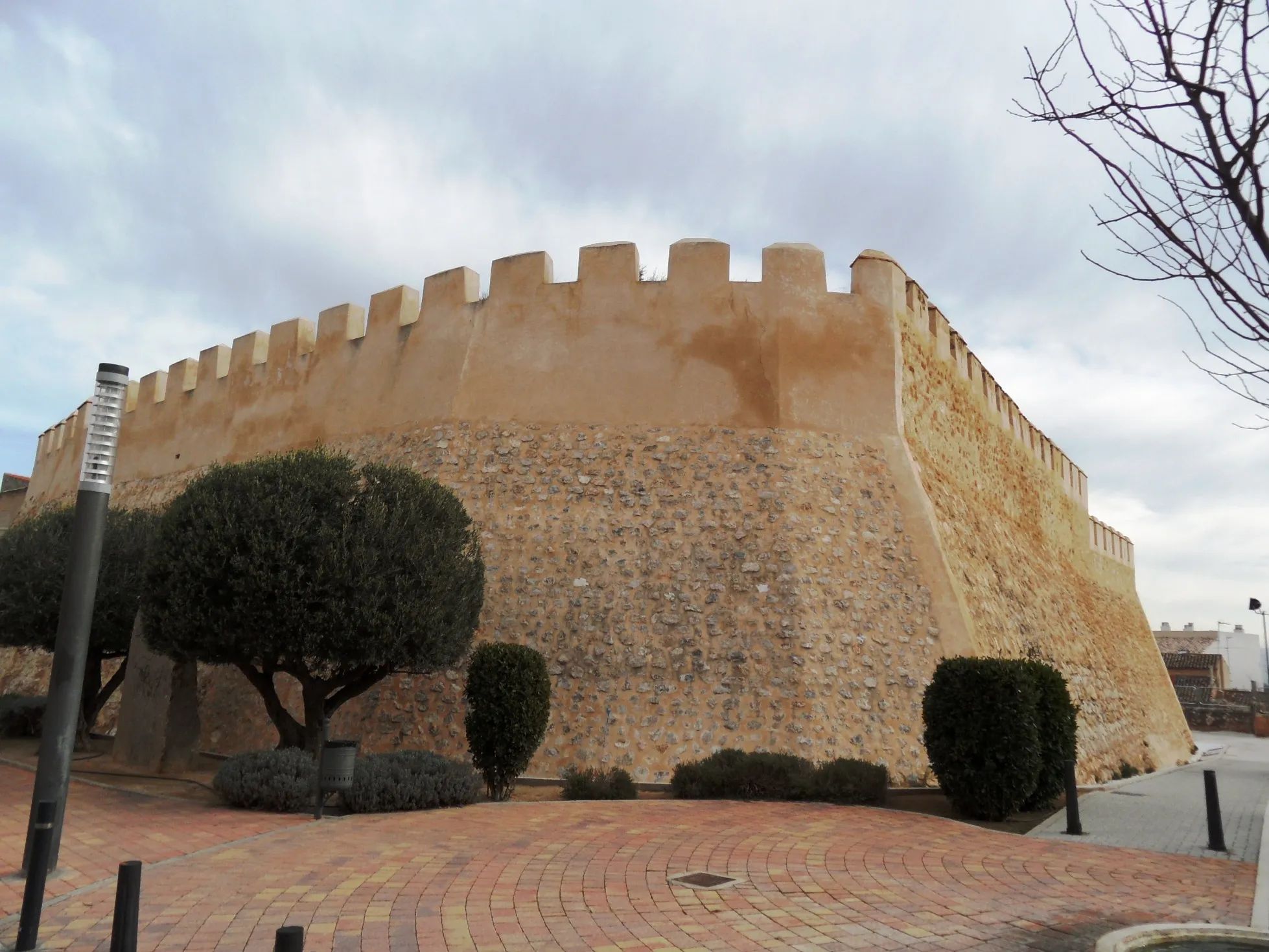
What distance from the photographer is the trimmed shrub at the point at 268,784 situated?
826 centimetres

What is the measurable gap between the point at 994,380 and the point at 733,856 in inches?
592

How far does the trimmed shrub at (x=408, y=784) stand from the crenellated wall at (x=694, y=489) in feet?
6.69

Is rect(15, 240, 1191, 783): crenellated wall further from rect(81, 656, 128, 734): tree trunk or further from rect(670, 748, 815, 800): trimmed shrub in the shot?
Answer: rect(81, 656, 128, 734): tree trunk

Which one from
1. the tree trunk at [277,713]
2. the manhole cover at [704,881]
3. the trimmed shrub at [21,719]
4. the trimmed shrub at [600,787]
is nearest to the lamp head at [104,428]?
the tree trunk at [277,713]

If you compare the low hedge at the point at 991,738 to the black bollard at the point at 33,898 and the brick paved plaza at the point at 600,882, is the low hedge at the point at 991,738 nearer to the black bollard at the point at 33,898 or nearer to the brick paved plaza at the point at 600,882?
the brick paved plaza at the point at 600,882

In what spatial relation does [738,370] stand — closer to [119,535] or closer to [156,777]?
[156,777]

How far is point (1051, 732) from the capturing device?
9.39 metres

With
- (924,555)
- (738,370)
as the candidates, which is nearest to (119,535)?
Result: (738,370)

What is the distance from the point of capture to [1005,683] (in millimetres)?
8773

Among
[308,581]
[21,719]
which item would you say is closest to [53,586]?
[21,719]

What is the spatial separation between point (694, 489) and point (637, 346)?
268 cm

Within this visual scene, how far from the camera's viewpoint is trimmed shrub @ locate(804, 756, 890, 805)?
9.27 m

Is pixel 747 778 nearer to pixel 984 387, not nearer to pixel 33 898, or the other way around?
pixel 33 898

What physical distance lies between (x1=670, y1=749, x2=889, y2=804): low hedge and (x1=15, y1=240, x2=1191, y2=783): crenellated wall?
2.88 ft
